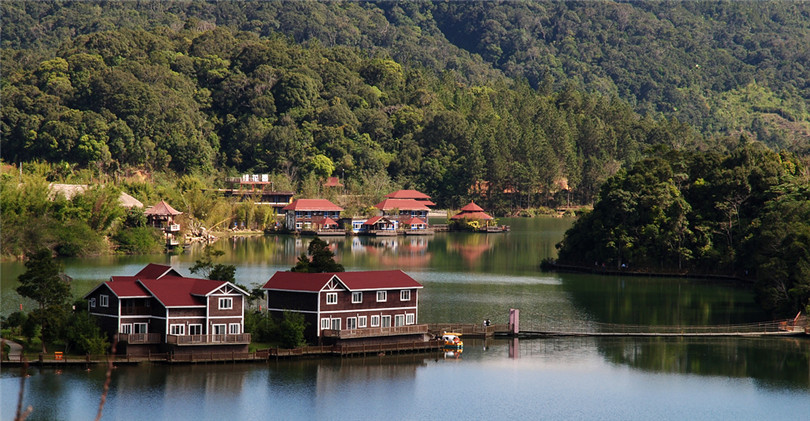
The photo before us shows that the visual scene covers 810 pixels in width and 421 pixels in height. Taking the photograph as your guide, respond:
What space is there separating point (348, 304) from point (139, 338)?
7.55 m

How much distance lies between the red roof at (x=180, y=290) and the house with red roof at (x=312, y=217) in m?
62.0

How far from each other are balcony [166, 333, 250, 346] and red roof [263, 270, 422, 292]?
319 centimetres

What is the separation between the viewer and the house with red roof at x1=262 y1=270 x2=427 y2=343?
130 feet

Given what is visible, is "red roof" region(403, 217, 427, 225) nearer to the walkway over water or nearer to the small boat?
the walkway over water

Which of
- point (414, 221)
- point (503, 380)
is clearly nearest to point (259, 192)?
point (414, 221)

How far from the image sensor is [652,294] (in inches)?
2309

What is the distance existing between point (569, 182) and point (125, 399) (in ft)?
353

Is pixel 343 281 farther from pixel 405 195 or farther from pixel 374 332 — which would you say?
pixel 405 195

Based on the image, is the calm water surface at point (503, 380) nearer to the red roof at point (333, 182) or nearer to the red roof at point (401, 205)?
the red roof at point (401, 205)

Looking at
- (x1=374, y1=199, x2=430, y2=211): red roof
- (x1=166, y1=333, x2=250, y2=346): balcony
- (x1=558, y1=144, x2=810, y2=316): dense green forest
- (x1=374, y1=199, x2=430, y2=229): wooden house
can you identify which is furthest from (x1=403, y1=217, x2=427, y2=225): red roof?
(x1=166, y1=333, x2=250, y2=346): balcony

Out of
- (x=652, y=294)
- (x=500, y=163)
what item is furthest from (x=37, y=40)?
(x=652, y=294)

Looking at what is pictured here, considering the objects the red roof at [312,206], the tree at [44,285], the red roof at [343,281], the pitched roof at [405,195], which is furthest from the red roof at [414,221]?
the tree at [44,285]

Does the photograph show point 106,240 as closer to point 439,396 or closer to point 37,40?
point 439,396

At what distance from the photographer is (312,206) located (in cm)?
10312
